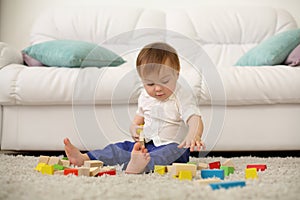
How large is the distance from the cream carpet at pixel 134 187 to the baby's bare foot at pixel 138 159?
4 centimetres

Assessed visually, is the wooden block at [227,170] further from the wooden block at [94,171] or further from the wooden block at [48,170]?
the wooden block at [48,170]

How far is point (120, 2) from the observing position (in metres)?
2.94

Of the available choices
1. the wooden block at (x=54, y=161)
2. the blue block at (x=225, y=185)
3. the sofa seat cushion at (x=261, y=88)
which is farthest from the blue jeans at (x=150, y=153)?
the sofa seat cushion at (x=261, y=88)

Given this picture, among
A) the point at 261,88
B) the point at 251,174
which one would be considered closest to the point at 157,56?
the point at 251,174

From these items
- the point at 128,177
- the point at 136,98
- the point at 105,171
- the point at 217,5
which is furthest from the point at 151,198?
the point at 217,5

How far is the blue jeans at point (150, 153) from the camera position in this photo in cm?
138

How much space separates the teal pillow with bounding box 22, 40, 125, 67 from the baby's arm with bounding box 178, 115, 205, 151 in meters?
0.51

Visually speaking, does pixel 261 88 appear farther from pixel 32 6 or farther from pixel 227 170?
pixel 32 6

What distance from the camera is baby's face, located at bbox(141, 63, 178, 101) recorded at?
4.50ft

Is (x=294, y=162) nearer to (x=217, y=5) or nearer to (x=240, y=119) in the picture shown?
(x=240, y=119)

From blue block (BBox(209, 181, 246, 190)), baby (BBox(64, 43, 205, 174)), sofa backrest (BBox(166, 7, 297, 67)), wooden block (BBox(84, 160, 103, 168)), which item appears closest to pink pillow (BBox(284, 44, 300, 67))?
sofa backrest (BBox(166, 7, 297, 67))

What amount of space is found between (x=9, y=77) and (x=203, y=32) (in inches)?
46.0

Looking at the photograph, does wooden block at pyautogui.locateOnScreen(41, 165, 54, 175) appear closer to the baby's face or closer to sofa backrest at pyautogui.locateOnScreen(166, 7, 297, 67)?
the baby's face

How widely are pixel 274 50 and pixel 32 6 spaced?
1583 millimetres
